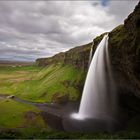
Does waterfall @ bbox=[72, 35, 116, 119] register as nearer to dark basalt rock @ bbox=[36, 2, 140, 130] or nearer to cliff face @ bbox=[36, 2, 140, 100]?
dark basalt rock @ bbox=[36, 2, 140, 130]

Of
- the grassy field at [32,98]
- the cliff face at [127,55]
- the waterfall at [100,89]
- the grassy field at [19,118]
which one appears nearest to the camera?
the cliff face at [127,55]

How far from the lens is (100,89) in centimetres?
7881

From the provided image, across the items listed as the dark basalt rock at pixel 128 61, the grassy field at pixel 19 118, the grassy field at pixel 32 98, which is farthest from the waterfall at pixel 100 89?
the grassy field at pixel 32 98

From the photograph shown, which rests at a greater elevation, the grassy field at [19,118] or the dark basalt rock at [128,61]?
the dark basalt rock at [128,61]

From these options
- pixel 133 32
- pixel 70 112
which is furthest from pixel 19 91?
pixel 133 32

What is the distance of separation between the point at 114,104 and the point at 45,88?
50.3m

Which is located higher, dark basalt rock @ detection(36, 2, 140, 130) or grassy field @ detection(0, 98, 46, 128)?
dark basalt rock @ detection(36, 2, 140, 130)

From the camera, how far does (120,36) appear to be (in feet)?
207

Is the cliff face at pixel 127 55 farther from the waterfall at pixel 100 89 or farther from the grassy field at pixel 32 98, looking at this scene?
the grassy field at pixel 32 98

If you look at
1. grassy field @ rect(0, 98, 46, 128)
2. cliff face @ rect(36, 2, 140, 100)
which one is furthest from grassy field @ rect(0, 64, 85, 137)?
cliff face @ rect(36, 2, 140, 100)

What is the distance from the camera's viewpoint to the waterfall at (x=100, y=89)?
71.2 m

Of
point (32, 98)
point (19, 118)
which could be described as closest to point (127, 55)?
point (19, 118)

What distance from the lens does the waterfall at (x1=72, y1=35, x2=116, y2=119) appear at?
71.2 meters

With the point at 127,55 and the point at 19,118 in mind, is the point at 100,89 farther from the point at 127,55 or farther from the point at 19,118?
the point at 19,118
